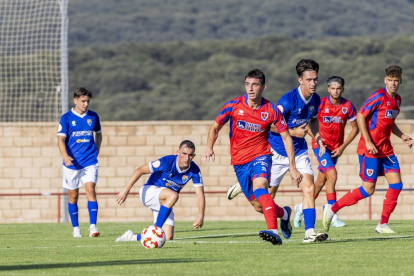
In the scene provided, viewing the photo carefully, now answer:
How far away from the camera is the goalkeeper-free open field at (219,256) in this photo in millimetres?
7719

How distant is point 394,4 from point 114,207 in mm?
93157

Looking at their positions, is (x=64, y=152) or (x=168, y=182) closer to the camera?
(x=168, y=182)

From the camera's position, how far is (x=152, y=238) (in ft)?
33.7

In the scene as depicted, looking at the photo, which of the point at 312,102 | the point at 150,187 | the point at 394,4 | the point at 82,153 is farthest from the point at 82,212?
the point at 394,4

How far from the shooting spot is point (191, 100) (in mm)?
75562

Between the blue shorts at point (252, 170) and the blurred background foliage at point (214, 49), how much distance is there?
151 feet

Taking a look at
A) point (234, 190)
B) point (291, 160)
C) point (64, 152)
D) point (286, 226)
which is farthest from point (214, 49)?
point (291, 160)

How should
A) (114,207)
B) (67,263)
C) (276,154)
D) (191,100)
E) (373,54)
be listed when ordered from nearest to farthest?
(67,263) → (276,154) → (114,207) → (191,100) → (373,54)

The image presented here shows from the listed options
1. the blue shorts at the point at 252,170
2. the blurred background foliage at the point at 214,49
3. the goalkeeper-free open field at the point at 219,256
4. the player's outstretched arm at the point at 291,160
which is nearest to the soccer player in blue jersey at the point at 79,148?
the goalkeeper-free open field at the point at 219,256

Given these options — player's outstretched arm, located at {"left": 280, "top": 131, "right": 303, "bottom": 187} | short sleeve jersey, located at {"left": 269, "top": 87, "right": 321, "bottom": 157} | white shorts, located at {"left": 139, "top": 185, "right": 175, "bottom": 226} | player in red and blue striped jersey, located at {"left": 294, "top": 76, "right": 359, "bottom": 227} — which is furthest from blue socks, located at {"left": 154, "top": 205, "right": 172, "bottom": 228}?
player in red and blue striped jersey, located at {"left": 294, "top": 76, "right": 359, "bottom": 227}

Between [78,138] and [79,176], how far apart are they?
603 mm

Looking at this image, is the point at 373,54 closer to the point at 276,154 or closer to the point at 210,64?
the point at 210,64

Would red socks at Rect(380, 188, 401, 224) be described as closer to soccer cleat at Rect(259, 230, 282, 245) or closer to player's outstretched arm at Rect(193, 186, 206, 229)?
player's outstretched arm at Rect(193, 186, 206, 229)

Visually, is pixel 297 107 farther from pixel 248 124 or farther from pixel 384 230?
pixel 384 230
